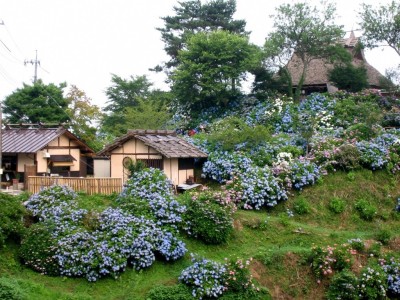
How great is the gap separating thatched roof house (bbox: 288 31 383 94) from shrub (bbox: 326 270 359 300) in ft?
75.4

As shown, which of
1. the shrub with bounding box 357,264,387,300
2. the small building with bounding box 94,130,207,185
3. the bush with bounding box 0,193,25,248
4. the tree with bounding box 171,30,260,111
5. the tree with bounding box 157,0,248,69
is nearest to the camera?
the bush with bounding box 0,193,25,248

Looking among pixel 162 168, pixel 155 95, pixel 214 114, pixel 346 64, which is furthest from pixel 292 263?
pixel 155 95

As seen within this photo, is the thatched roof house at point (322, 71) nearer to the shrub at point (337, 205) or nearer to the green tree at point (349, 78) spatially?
the green tree at point (349, 78)

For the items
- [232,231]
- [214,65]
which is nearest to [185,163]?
[232,231]

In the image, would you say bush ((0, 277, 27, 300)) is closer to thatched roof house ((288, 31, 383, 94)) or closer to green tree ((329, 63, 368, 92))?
thatched roof house ((288, 31, 383, 94))

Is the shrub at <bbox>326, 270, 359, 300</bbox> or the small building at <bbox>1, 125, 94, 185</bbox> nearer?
the shrub at <bbox>326, 270, 359, 300</bbox>

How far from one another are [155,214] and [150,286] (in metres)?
2.97

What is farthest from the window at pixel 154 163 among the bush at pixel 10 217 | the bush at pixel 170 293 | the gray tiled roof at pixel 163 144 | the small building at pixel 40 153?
the bush at pixel 170 293

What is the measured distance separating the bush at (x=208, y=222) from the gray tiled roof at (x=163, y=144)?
437cm

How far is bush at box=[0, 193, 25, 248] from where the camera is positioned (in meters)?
16.0

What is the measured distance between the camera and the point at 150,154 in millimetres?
23469

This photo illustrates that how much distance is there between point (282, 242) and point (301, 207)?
2.89m

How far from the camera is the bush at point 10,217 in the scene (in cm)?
1598

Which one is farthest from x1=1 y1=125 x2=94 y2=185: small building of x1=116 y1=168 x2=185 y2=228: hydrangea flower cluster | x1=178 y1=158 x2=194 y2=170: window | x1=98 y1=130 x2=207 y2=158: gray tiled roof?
x1=116 y1=168 x2=185 y2=228: hydrangea flower cluster
